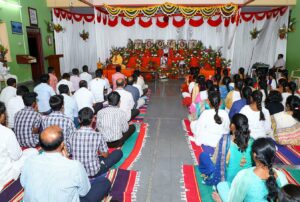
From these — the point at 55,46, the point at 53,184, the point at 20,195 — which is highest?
the point at 55,46

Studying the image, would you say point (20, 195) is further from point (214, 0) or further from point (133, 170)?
point (214, 0)

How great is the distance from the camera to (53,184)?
1563 mm

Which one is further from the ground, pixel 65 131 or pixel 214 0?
pixel 214 0

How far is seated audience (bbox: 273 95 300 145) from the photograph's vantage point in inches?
134

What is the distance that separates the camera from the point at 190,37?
12.3 meters

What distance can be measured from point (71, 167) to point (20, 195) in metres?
1.38

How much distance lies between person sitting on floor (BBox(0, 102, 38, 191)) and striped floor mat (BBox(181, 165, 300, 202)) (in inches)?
70.2

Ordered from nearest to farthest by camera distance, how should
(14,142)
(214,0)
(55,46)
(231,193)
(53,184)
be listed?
(53,184) → (231,193) → (14,142) → (214,0) → (55,46)

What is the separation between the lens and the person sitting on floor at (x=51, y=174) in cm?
157

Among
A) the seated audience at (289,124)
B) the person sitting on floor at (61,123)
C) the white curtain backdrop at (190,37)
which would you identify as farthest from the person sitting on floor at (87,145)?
the white curtain backdrop at (190,37)

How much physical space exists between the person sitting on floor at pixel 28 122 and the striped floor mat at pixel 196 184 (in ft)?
6.65

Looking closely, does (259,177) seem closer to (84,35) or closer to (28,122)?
(28,122)

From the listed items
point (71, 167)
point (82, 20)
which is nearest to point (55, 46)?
point (82, 20)

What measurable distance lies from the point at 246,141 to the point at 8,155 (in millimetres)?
2324
